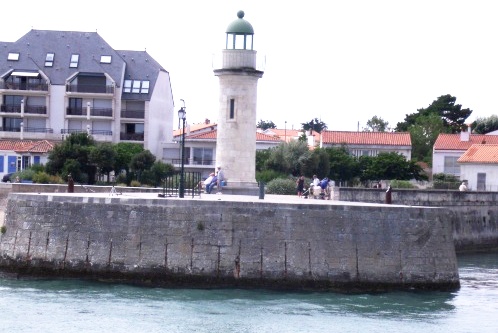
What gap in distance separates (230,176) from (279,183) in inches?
181

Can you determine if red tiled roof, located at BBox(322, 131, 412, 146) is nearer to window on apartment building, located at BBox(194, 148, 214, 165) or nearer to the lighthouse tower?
window on apartment building, located at BBox(194, 148, 214, 165)

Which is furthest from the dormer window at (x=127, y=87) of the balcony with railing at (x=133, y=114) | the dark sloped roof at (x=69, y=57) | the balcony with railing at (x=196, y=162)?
the balcony with railing at (x=196, y=162)

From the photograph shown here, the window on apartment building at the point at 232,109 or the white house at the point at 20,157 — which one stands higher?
the window on apartment building at the point at 232,109

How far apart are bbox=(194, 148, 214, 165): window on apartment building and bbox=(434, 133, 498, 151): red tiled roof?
16126 mm

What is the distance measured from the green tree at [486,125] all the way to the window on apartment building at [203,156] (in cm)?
3623

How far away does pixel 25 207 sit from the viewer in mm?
31266

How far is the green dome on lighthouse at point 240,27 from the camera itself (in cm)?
4159

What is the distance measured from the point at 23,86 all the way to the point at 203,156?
1169 centimetres

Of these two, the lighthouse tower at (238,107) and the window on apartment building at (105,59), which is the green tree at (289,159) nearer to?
the window on apartment building at (105,59)

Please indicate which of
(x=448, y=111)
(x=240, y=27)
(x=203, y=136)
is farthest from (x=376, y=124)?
(x=240, y=27)

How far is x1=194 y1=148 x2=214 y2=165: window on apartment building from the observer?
234ft

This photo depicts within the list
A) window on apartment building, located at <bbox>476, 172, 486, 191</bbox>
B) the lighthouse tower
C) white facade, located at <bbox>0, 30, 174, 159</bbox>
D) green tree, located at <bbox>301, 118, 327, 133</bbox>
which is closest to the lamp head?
the lighthouse tower

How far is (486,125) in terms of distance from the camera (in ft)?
332

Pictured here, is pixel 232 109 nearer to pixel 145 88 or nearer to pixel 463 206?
pixel 463 206
